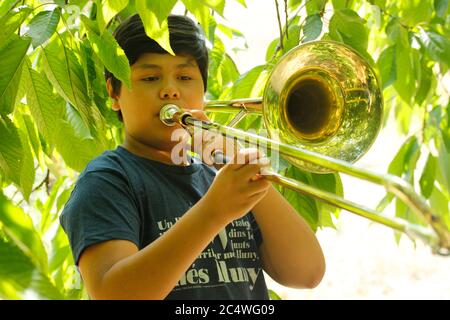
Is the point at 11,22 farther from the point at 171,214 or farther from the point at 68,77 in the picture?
the point at 171,214

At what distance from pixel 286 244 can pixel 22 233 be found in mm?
716

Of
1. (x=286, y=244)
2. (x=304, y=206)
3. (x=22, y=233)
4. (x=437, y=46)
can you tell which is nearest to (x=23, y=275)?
(x=22, y=233)

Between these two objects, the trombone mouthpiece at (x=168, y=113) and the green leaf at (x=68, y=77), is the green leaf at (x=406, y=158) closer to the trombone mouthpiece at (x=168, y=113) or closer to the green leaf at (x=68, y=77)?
the trombone mouthpiece at (x=168, y=113)

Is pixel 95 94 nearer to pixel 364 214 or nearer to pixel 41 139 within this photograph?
pixel 41 139

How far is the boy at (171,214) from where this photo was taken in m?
1.08

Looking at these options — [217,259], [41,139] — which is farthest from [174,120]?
[41,139]

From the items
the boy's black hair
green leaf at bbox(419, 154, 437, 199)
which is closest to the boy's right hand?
the boy's black hair

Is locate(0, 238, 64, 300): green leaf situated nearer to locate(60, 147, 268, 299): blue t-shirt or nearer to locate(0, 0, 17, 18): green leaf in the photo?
locate(60, 147, 268, 299): blue t-shirt

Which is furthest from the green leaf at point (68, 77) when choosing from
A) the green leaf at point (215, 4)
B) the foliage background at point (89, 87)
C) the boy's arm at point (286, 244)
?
the boy's arm at point (286, 244)

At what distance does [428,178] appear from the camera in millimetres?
1814

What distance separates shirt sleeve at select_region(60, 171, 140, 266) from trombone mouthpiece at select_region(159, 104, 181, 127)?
0.41 ft

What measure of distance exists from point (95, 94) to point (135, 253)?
37cm

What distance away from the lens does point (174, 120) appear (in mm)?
1271

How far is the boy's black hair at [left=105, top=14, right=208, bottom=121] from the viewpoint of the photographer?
1330 millimetres
